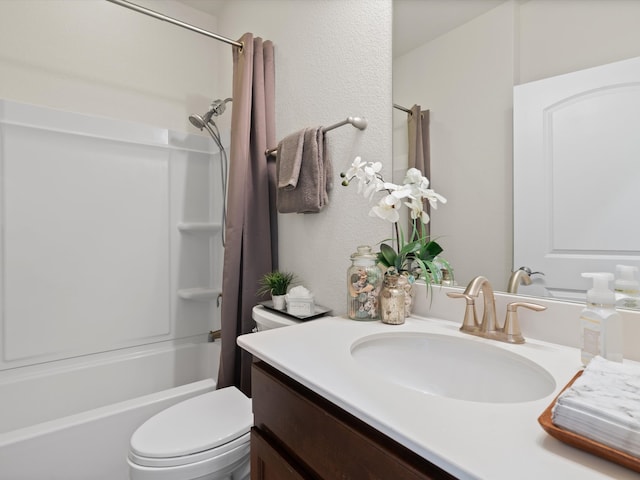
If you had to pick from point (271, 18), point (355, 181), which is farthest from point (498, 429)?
point (271, 18)

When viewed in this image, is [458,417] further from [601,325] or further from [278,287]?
[278,287]

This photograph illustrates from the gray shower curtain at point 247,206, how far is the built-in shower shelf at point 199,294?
50cm

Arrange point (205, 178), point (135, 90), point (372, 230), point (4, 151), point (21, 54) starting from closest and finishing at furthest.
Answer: point (372, 230), point (4, 151), point (21, 54), point (135, 90), point (205, 178)

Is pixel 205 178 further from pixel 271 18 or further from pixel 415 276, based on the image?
pixel 415 276

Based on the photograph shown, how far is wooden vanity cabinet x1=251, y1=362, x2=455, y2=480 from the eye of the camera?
0.49m

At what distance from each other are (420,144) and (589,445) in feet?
2.91

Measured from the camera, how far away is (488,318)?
86 cm

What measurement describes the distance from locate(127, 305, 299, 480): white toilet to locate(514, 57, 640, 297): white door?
805 mm

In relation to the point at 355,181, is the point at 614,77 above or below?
above

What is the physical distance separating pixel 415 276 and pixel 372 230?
220 millimetres

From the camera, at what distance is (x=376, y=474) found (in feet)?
1.65

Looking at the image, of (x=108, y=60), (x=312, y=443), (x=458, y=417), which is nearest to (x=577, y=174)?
(x=458, y=417)

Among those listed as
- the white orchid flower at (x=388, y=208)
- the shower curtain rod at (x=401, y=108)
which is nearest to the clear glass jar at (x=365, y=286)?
the white orchid flower at (x=388, y=208)

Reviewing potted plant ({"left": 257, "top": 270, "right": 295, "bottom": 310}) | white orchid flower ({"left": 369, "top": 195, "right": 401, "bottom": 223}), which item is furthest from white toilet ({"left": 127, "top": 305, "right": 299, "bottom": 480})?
white orchid flower ({"left": 369, "top": 195, "right": 401, "bottom": 223})
